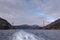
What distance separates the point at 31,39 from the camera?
20328mm

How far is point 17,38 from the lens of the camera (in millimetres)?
20047

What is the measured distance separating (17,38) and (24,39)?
1.06 m

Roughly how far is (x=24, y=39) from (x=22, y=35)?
1057 millimetres

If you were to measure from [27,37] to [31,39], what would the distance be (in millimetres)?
681

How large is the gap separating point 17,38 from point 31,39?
1.96 m

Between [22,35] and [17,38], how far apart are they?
35.9 inches

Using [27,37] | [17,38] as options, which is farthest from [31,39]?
[17,38]

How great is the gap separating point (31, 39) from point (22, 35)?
1394 mm

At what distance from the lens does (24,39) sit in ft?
64.5

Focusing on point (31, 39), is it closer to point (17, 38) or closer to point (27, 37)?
point (27, 37)

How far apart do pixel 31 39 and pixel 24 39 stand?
117 cm
